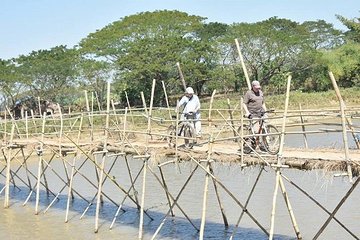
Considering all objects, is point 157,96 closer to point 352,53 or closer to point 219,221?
point 352,53

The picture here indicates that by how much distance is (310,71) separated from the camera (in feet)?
165

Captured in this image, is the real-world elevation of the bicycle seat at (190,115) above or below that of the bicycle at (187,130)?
above

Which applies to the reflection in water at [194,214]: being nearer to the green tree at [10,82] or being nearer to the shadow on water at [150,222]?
the shadow on water at [150,222]

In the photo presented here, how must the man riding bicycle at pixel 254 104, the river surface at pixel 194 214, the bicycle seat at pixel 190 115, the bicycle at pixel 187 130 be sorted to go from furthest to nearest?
1. the bicycle seat at pixel 190 115
2. the river surface at pixel 194 214
3. the bicycle at pixel 187 130
4. the man riding bicycle at pixel 254 104

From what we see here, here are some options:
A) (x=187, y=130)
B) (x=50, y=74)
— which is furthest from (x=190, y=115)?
(x=50, y=74)

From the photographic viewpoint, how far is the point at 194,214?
1491 centimetres

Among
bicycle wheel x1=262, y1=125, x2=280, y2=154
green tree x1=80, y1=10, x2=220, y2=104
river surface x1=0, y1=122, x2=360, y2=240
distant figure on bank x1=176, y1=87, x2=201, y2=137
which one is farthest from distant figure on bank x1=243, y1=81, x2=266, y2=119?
green tree x1=80, y1=10, x2=220, y2=104

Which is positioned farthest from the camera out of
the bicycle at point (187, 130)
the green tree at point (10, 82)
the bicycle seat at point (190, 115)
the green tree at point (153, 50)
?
the green tree at point (10, 82)

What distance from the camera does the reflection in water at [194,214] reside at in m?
13.1

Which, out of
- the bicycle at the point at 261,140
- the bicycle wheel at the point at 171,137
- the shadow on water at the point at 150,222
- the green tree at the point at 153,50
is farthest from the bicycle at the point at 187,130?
the green tree at the point at 153,50

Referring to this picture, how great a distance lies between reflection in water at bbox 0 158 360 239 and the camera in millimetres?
13109

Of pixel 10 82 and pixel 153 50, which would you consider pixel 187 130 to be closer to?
pixel 153 50

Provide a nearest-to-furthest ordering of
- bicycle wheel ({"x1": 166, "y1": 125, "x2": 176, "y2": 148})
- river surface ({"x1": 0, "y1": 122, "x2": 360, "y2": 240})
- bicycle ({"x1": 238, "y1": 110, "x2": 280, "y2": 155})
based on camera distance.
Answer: bicycle ({"x1": 238, "y1": 110, "x2": 280, "y2": 155}) < bicycle wheel ({"x1": 166, "y1": 125, "x2": 176, "y2": 148}) < river surface ({"x1": 0, "y1": 122, "x2": 360, "y2": 240})

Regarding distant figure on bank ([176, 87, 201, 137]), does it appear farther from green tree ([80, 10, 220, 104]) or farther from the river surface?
green tree ([80, 10, 220, 104])
